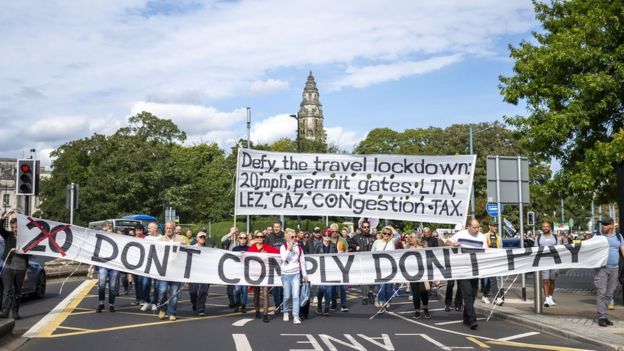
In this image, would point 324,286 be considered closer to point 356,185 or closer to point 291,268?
point 291,268

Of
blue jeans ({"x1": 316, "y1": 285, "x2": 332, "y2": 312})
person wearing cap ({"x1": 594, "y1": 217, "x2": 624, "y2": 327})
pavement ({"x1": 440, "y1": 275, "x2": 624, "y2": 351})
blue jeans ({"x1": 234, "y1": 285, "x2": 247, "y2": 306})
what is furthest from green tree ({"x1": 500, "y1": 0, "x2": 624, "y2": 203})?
blue jeans ({"x1": 234, "y1": 285, "x2": 247, "y2": 306})

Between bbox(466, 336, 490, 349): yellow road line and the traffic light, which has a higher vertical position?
the traffic light

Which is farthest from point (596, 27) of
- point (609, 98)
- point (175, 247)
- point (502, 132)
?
point (502, 132)

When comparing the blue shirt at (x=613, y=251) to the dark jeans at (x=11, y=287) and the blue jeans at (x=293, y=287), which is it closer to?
the blue jeans at (x=293, y=287)

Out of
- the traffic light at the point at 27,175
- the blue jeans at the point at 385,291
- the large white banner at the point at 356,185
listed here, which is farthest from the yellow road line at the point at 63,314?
the blue jeans at the point at 385,291

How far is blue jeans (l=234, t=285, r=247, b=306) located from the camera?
48.8ft

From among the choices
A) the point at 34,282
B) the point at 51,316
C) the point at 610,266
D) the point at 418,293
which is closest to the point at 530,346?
the point at 610,266

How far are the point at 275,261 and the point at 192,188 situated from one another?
5429cm

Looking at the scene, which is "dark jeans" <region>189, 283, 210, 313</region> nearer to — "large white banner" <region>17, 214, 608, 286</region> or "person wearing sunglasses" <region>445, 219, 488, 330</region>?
"large white banner" <region>17, 214, 608, 286</region>

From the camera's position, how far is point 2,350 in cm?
959

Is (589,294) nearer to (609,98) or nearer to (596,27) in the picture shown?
(609,98)

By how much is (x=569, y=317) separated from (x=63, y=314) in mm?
9469

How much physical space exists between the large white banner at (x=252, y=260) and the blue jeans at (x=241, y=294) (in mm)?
836

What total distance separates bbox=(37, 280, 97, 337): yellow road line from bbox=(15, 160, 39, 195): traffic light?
2.49m
